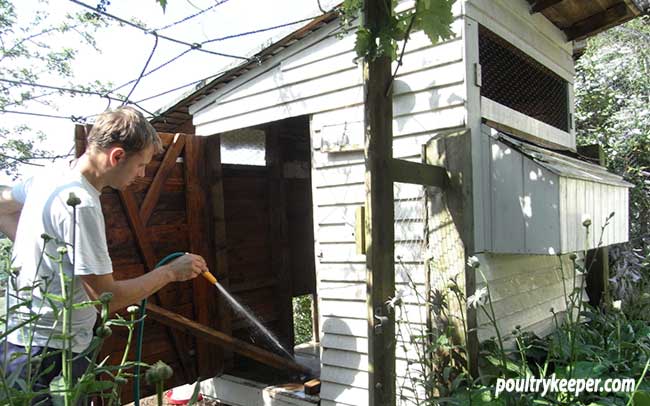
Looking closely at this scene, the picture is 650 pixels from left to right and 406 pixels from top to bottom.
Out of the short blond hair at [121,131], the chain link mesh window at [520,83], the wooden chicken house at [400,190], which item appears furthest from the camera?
the chain link mesh window at [520,83]

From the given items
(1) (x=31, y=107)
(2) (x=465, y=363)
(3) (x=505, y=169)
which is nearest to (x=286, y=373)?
(2) (x=465, y=363)

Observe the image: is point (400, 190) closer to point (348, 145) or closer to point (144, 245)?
point (348, 145)

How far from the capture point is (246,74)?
3799 mm

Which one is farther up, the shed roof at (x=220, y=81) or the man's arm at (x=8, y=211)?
the shed roof at (x=220, y=81)

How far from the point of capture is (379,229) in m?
1.78

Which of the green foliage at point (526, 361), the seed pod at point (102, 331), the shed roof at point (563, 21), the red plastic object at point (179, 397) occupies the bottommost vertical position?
the red plastic object at point (179, 397)

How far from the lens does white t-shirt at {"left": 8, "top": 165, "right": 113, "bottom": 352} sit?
145 centimetres

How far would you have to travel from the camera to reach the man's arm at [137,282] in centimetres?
149

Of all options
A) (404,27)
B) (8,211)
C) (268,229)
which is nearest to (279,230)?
(268,229)

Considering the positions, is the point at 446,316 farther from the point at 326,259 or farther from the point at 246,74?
the point at 246,74

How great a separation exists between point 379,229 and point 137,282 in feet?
3.12

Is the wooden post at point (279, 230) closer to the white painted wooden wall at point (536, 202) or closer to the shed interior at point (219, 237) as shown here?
the shed interior at point (219, 237)

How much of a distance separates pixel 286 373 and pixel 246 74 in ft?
9.51

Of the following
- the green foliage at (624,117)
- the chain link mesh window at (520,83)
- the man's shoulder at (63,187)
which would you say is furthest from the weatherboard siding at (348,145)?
the green foliage at (624,117)
